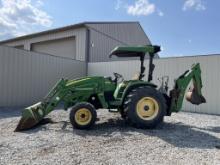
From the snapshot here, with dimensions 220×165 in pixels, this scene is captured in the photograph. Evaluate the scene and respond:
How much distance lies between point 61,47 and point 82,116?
13067 mm

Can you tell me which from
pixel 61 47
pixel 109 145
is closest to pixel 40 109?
pixel 109 145

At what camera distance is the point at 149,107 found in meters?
7.05

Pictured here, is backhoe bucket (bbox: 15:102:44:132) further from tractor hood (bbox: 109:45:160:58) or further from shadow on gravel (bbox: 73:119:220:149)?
tractor hood (bbox: 109:45:160:58)

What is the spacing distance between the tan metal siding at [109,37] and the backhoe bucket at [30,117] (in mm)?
11028

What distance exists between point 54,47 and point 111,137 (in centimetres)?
1454

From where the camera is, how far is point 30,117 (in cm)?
677

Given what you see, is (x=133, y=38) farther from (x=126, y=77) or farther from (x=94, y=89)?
(x=94, y=89)

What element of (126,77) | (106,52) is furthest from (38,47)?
(126,77)

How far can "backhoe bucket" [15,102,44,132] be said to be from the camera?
22.1 feet

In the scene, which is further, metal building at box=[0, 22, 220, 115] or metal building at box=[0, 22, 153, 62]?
metal building at box=[0, 22, 153, 62]

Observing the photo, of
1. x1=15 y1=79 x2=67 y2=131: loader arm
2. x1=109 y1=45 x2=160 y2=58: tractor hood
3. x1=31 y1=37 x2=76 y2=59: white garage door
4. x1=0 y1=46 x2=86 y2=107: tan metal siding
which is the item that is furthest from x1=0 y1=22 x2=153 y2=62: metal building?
x1=15 y1=79 x2=67 y2=131: loader arm

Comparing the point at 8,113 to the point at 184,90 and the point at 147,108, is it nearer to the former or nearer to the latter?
the point at 147,108

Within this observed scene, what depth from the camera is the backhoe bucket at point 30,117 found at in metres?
6.74

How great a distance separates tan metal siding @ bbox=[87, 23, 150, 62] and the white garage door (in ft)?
4.73
